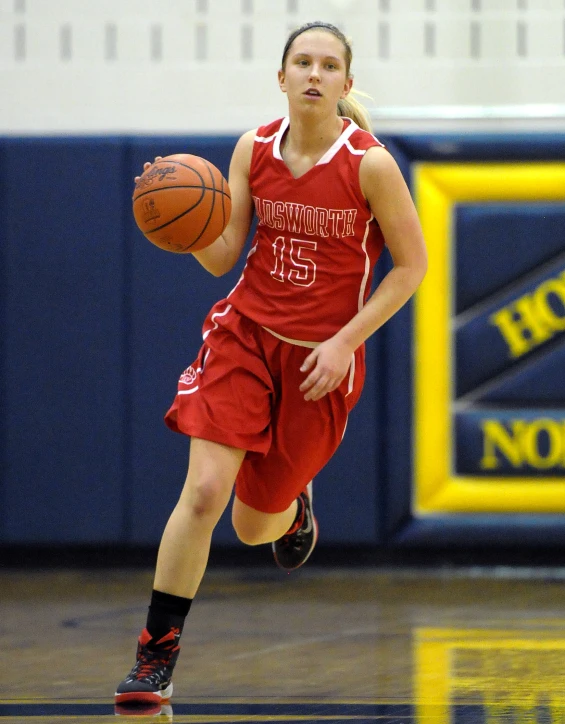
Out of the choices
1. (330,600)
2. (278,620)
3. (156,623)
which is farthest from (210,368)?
(330,600)

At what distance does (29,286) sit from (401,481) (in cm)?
193

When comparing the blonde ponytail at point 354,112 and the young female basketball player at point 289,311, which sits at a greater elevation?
the blonde ponytail at point 354,112

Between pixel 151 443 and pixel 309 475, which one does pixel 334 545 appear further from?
pixel 309 475

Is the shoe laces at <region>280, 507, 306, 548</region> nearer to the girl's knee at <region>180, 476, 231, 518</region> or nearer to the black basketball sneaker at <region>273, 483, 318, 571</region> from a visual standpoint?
the black basketball sneaker at <region>273, 483, 318, 571</region>

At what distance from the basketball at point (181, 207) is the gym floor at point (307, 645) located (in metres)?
1.17

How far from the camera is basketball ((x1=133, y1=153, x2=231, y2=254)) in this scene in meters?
3.23

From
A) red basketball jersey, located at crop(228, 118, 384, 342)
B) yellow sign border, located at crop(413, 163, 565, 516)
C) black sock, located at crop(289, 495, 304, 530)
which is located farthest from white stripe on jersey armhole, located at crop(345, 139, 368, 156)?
yellow sign border, located at crop(413, 163, 565, 516)

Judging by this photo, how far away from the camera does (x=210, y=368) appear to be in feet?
10.9

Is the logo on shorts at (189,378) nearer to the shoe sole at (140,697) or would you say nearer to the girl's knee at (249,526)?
the girl's knee at (249,526)

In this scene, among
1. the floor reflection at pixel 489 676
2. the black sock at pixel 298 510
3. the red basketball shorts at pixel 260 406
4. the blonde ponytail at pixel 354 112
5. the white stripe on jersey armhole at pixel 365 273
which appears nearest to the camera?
the floor reflection at pixel 489 676

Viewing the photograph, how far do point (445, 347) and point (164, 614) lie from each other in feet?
Result: 9.63

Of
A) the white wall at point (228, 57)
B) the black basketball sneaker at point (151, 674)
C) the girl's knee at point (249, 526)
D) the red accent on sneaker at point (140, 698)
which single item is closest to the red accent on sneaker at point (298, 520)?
the girl's knee at point (249, 526)

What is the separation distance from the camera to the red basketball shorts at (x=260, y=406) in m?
3.25

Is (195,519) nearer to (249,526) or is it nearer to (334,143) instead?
(249,526)
